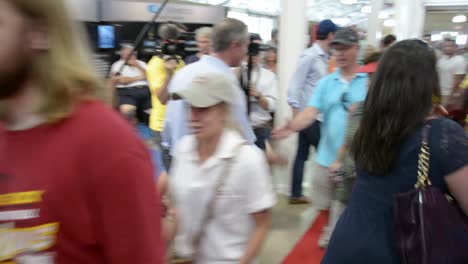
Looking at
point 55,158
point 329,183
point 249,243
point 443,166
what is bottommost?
point 329,183

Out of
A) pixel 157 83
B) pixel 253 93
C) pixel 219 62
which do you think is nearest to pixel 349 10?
pixel 253 93

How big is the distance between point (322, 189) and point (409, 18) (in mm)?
8832

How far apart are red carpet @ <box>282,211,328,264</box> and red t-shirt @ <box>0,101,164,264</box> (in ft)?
8.27

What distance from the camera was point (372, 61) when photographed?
8.70 ft

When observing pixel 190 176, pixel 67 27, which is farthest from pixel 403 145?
pixel 67 27

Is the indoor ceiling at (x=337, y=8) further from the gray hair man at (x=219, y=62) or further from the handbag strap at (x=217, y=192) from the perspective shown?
the handbag strap at (x=217, y=192)

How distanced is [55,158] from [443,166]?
111 cm

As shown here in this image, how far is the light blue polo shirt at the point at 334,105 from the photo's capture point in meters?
2.68

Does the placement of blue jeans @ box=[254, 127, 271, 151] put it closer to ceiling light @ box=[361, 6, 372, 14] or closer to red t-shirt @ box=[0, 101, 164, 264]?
red t-shirt @ box=[0, 101, 164, 264]

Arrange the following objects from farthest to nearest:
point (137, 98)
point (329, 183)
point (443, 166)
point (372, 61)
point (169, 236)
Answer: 1. point (137, 98)
2. point (329, 183)
3. point (372, 61)
4. point (169, 236)
5. point (443, 166)

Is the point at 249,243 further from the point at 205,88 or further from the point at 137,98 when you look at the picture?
the point at 137,98

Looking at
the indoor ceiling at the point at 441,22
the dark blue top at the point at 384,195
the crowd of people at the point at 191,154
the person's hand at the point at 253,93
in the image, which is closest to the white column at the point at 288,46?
the person's hand at the point at 253,93

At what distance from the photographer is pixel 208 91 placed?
4.90 feet

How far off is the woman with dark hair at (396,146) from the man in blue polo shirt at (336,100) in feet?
3.90
